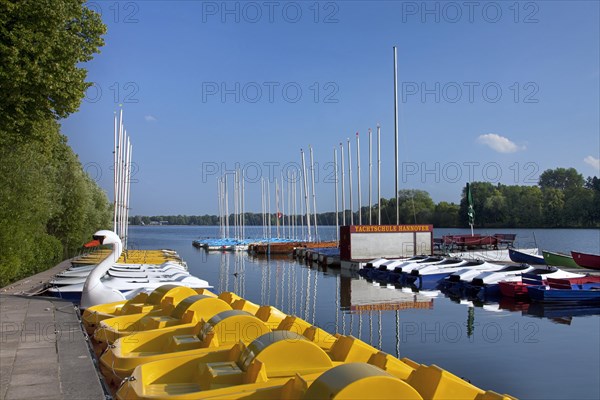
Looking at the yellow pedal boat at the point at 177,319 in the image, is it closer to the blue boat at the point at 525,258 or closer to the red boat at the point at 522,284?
the red boat at the point at 522,284

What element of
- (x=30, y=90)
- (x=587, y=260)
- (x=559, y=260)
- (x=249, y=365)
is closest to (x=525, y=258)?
(x=559, y=260)

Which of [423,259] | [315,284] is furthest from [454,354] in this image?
[423,259]

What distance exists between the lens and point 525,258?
3994 centimetres

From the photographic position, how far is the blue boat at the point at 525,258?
39531 mm

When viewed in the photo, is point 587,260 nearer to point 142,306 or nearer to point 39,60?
point 142,306

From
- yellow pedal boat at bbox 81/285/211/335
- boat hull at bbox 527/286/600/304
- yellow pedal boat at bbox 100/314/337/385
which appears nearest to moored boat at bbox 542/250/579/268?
boat hull at bbox 527/286/600/304

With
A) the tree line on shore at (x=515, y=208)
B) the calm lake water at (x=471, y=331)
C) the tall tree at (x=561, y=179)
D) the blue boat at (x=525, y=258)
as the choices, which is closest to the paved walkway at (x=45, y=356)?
the calm lake water at (x=471, y=331)

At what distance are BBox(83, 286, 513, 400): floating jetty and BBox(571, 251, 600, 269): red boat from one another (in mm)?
33293

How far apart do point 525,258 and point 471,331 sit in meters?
25.2

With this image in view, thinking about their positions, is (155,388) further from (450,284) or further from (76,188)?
(76,188)

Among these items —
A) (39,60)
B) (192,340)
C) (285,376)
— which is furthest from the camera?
(39,60)

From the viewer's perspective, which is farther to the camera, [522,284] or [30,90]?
[522,284]

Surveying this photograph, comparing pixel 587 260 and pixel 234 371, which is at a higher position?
pixel 234 371

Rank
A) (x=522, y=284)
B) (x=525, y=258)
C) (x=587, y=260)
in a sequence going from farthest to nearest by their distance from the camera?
(x=525, y=258) → (x=587, y=260) → (x=522, y=284)
